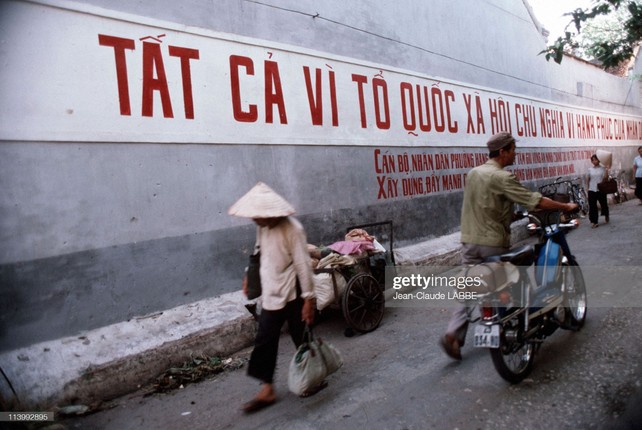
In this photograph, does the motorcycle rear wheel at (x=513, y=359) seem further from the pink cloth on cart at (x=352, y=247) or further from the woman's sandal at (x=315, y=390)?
the pink cloth on cart at (x=352, y=247)

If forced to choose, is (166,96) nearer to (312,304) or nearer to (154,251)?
(154,251)

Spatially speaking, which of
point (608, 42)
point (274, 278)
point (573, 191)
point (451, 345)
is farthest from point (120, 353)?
point (573, 191)

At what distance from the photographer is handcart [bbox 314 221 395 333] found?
16.3 feet

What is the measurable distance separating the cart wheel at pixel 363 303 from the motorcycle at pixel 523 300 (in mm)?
1497

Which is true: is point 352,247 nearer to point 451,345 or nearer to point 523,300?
point 451,345

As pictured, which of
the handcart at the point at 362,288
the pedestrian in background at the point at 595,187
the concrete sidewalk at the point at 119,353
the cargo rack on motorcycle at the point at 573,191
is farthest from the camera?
the cargo rack on motorcycle at the point at 573,191

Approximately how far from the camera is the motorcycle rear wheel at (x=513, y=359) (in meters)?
3.37

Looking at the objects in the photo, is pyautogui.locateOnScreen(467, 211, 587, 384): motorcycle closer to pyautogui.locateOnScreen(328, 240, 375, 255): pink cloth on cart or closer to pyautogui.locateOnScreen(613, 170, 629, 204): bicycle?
pyautogui.locateOnScreen(328, 240, 375, 255): pink cloth on cart

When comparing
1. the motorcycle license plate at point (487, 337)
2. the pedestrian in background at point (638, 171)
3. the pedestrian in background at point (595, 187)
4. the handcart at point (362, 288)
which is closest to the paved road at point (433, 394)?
the handcart at point (362, 288)

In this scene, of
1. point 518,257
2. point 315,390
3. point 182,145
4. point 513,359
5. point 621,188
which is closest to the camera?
point 518,257

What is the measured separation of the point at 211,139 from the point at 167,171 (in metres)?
0.64

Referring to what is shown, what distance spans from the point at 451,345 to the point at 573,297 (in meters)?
1.42

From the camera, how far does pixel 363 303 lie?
509 centimetres

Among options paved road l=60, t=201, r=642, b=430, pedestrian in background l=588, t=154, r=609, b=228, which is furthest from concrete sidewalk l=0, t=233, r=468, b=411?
pedestrian in background l=588, t=154, r=609, b=228
